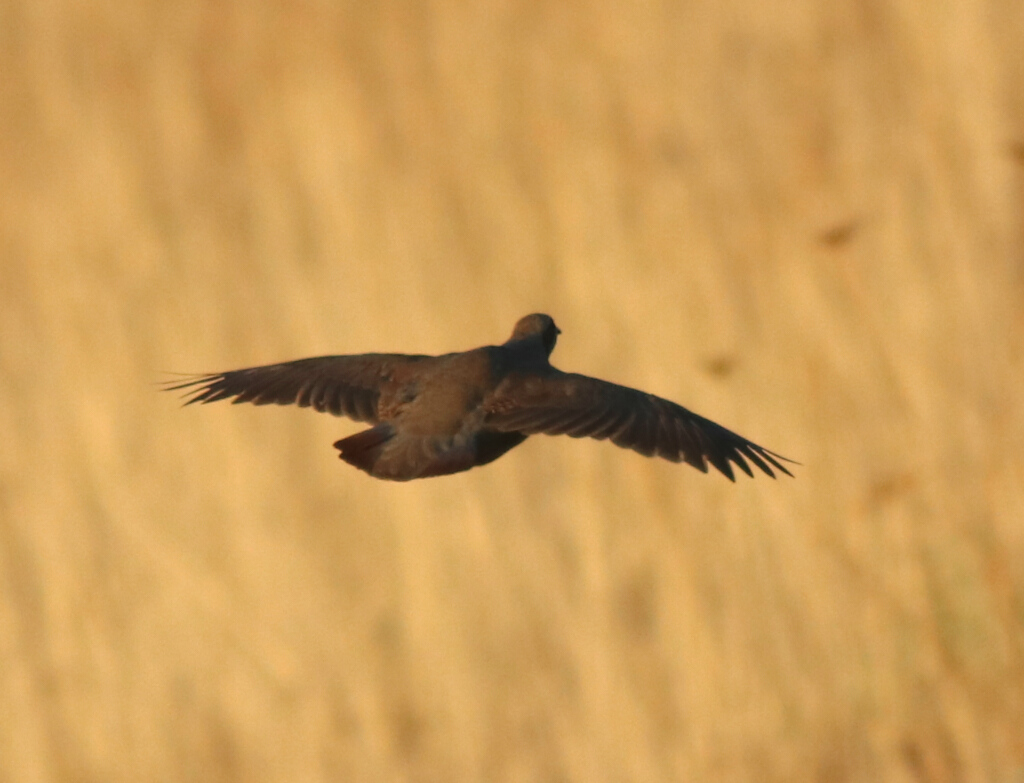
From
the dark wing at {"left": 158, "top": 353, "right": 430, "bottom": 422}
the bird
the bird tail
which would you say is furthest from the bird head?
the bird tail

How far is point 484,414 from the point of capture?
145 inches

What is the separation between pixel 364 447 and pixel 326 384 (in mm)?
435

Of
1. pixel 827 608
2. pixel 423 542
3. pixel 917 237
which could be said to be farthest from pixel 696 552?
pixel 917 237

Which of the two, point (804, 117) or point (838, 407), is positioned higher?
point (804, 117)

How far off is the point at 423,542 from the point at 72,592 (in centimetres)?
89

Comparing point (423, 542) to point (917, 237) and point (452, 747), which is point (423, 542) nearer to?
point (452, 747)

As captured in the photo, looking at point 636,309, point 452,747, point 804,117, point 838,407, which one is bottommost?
point 452,747

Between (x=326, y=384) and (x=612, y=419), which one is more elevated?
(x=326, y=384)

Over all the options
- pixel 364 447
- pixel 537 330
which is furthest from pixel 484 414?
pixel 537 330

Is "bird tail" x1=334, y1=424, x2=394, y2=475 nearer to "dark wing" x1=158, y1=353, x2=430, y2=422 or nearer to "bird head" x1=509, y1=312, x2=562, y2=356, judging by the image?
"dark wing" x1=158, y1=353, x2=430, y2=422

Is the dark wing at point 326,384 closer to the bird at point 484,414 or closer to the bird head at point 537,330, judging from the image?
the bird at point 484,414

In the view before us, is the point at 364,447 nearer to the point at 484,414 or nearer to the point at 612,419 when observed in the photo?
the point at 484,414

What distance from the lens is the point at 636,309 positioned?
16.4 feet

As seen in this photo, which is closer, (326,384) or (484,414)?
(484,414)
